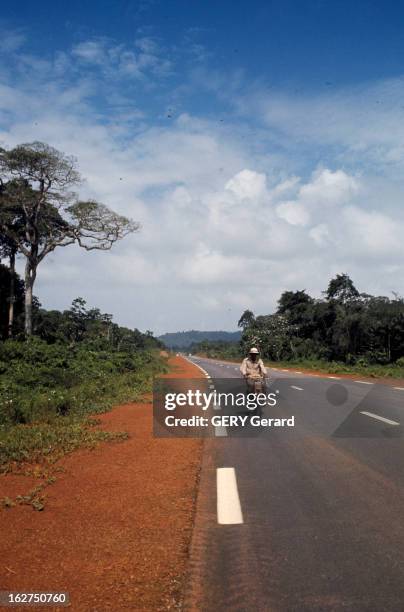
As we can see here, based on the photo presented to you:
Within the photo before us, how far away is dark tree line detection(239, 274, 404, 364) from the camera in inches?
1544

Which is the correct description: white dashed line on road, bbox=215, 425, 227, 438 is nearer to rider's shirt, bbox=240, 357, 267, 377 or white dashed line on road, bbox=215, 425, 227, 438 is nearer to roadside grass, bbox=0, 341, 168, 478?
rider's shirt, bbox=240, 357, 267, 377

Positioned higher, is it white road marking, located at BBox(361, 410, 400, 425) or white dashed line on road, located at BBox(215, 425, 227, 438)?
white road marking, located at BBox(361, 410, 400, 425)

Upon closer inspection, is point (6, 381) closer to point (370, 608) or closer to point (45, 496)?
point (45, 496)

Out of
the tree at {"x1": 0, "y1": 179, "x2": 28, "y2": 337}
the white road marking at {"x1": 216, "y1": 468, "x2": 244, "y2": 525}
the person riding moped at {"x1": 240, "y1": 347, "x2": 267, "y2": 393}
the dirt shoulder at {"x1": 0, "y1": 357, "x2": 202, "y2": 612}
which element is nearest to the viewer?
the dirt shoulder at {"x1": 0, "y1": 357, "x2": 202, "y2": 612}

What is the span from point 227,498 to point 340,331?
38.9 m

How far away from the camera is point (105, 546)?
4.02 m

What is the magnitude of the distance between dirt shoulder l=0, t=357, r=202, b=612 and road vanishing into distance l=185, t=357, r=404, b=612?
0.71ft

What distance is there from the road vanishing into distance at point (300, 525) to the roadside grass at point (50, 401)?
2113 millimetres

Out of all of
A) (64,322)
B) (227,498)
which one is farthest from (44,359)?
(64,322)

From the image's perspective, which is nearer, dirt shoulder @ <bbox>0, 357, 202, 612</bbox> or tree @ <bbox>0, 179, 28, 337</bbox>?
dirt shoulder @ <bbox>0, 357, 202, 612</bbox>

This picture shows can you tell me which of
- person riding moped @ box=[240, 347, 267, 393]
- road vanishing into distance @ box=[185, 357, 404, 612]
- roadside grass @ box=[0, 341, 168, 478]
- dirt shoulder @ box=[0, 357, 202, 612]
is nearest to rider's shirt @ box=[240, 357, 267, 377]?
person riding moped @ box=[240, 347, 267, 393]

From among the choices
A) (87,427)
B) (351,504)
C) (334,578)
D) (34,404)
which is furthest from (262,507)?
(34,404)

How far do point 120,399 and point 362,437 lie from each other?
8757mm

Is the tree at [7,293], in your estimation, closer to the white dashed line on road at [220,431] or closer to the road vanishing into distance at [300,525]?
the white dashed line on road at [220,431]
